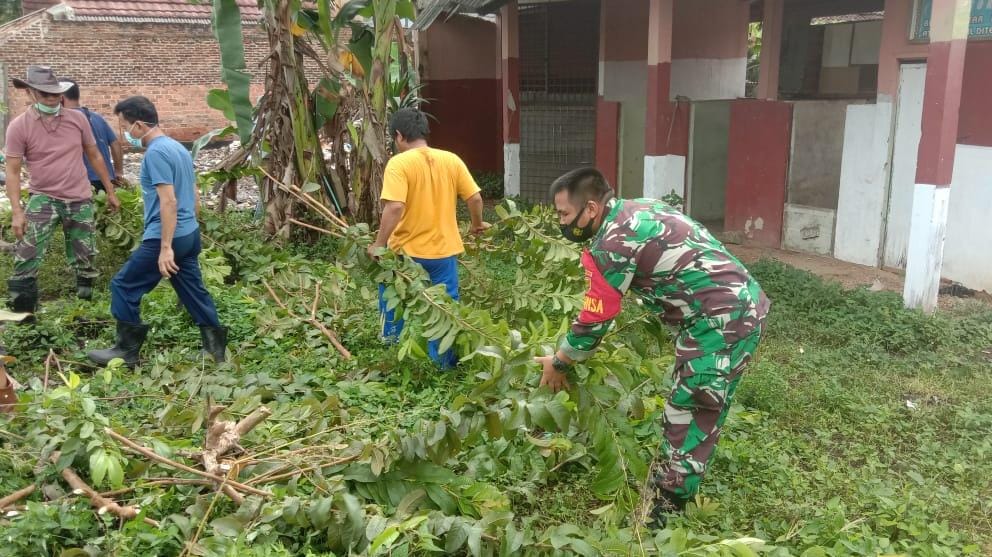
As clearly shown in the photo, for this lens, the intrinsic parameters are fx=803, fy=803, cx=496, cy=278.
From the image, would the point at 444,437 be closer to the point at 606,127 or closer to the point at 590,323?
the point at 590,323

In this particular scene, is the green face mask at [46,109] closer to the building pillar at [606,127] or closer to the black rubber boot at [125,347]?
the black rubber boot at [125,347]

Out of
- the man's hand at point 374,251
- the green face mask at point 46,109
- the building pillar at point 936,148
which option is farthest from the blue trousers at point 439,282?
the building pillar at point 936,148

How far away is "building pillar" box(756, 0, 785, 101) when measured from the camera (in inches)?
361

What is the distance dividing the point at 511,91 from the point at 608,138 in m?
1.52

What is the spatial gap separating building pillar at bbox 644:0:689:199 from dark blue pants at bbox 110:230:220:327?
522cm

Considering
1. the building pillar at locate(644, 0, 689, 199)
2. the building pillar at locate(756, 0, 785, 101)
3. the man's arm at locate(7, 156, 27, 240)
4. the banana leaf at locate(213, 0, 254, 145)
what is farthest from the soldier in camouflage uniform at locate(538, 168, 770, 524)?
the building pillar at locate(756, 0, 785, 101)

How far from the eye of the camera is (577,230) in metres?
3.26

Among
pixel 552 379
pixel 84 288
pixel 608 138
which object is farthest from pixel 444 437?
pixel 608 138

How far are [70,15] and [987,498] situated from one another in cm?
1945

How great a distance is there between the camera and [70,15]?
17.8 meters

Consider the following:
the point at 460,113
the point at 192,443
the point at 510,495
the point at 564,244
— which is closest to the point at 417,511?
the point at 510,495

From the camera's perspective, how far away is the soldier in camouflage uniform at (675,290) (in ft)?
10.3

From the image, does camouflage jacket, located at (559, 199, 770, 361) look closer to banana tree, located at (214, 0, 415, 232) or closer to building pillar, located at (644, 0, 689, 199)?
banana tree, located at (214, 0, 415, 232)

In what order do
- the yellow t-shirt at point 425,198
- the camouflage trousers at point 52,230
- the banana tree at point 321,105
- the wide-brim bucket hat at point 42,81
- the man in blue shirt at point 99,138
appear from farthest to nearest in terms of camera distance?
1. the banana tree at point 321,105
2. the man in blue shirt at point 99,138
3. the camouflage trousers at point 52,230
4. the wide-brim bucket hat at point 42,81
5. the yellow t-shirt at point 425,198
